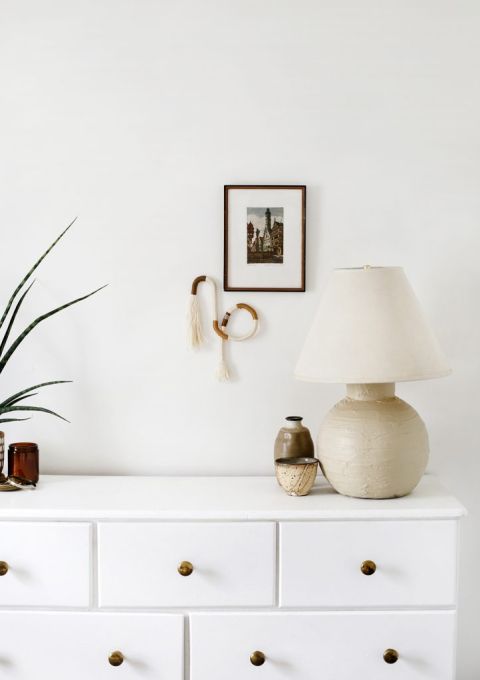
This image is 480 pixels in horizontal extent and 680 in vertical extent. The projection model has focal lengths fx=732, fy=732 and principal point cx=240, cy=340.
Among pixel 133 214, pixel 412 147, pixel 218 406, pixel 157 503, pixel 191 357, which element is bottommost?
pixel 157 503

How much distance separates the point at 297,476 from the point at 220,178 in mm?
884

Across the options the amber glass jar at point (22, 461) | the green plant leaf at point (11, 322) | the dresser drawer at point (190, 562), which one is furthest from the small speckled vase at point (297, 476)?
the green plant leaf at point (11, 322)

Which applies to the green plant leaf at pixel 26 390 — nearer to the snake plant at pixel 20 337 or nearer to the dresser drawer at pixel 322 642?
the snake plant at pixel 20 337

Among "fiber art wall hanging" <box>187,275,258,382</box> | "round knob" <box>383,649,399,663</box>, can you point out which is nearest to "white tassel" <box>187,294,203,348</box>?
"fiber art wall hanging" <box>187,275,258,382</box>

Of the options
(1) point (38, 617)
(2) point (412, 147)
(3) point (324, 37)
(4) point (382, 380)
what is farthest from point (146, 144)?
(1) point (38, 617)

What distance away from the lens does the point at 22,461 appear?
1949 mm

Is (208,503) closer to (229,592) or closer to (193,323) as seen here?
(229,592)

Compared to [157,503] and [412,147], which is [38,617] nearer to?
→ [157,503]

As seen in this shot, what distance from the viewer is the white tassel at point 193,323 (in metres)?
2.13

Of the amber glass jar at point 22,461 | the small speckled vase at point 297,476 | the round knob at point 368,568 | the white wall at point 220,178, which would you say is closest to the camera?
the round knob at point 368,568

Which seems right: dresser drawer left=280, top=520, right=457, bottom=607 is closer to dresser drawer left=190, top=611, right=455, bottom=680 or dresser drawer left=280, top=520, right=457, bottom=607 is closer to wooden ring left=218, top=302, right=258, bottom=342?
dresser drawer left=190, top=611, right=455, bottom=680

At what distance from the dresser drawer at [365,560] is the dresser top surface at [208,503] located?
33 millimetres

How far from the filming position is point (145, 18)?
2.12 metres

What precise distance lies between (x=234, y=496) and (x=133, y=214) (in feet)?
2.82
